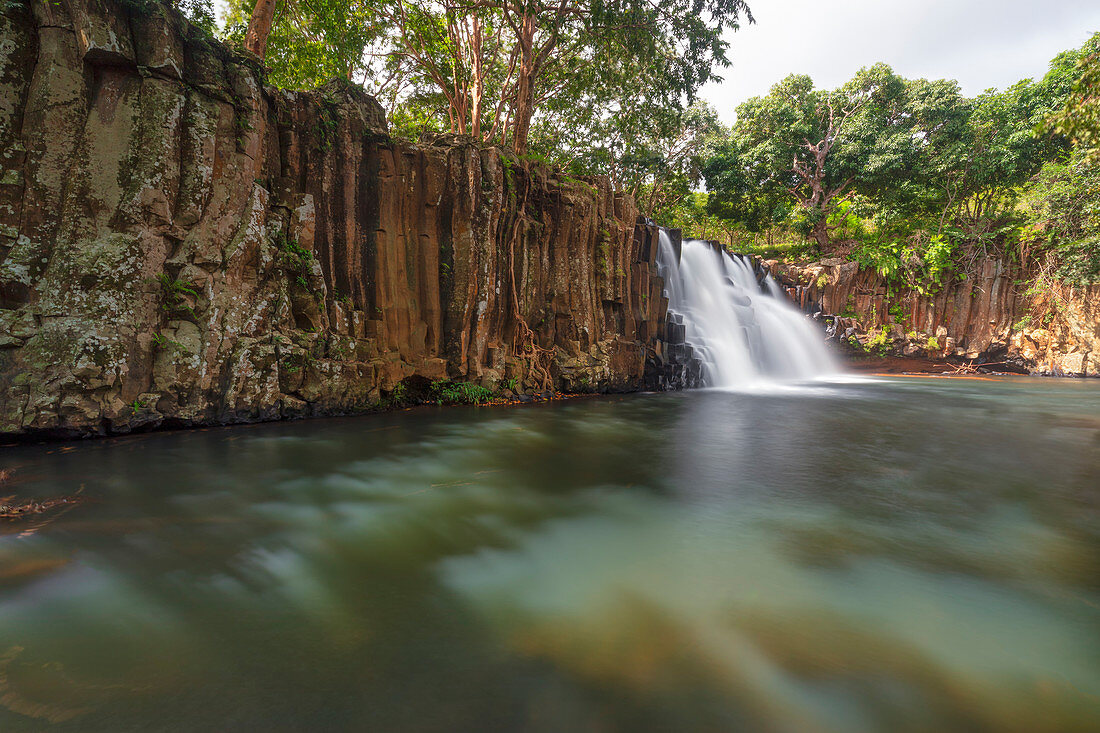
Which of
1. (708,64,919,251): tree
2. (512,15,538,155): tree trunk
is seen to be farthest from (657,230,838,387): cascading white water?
(708,64,919,251): tree

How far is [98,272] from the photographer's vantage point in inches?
215

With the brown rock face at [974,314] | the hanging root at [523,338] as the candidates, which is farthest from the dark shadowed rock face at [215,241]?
the brown rock face at [974,314]

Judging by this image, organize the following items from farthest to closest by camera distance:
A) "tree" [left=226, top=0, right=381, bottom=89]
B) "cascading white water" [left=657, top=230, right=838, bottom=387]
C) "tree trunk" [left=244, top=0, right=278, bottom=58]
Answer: "cascading white water" [left=657, top=230, right=838, bottom=387], "tree" [left=226, top=0, right=381, bottom=89], "tree trunk" [left=244, top=0, right=278, bottom=58]

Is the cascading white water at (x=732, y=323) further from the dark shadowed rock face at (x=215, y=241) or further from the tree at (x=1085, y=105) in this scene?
the tree at (x=1085, y=105)

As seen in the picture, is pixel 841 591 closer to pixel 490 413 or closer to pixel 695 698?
pixel 695 698

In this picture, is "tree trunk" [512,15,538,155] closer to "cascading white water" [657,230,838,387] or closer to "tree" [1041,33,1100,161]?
"cascading white water" [657,230,838,387]

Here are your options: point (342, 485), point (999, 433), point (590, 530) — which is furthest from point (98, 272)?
point (999, 433)

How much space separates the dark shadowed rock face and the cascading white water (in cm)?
654

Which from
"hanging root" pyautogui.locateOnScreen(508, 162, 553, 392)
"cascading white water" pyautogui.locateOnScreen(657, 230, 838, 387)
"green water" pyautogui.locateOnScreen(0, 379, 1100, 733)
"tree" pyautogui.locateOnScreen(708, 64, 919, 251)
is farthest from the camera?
"tree" pyautogui.locateOnScreen(708, 64, 919, 251)

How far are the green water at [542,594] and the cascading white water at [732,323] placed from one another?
30.8 feet

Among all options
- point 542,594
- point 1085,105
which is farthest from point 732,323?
point 542,594

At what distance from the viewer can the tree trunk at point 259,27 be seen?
327 inches

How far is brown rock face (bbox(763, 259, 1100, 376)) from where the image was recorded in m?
18.0

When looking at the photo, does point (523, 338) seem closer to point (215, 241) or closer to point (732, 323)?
point (215, 241)
